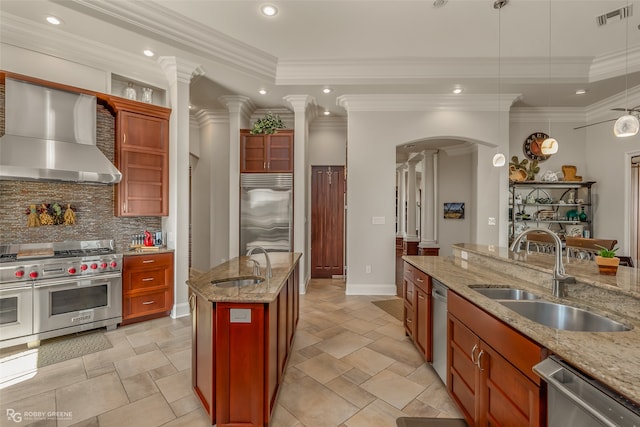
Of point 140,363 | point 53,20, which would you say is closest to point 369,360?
point 140,363

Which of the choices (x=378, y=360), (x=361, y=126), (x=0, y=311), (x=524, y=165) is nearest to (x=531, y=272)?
(x=378, y=360)

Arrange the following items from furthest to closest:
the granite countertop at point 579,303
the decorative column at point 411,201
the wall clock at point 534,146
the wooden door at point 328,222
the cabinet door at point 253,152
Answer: the decorative column at point 411,201 → the wooden door at point 328,222 → the wall clock at point 534,146 → the cabinet door at point 253,152 → the granite countertop at point 579,303

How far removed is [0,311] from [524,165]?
7.58 metres

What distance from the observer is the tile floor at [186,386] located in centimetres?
189

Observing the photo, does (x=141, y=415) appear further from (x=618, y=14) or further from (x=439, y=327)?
(x=618, y=14)

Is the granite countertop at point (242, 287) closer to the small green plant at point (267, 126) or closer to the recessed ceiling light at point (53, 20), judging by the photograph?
the small green plant at point (267, 126)

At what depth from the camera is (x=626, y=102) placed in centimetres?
446

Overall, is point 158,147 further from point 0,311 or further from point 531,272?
point 531,272

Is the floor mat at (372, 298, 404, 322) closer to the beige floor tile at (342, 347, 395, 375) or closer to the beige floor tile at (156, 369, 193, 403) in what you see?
the beige floor tile at (342, 347, 395, 375)

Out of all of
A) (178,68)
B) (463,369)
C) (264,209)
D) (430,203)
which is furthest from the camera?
(430,203)

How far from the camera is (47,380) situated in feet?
7.42

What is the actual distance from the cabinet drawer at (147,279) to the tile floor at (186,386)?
50 cm

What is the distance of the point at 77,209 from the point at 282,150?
295 centimetres

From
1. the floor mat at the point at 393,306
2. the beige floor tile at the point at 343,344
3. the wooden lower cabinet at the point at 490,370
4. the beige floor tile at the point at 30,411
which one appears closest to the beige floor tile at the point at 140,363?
the beige floor tile at the point at 30,411
